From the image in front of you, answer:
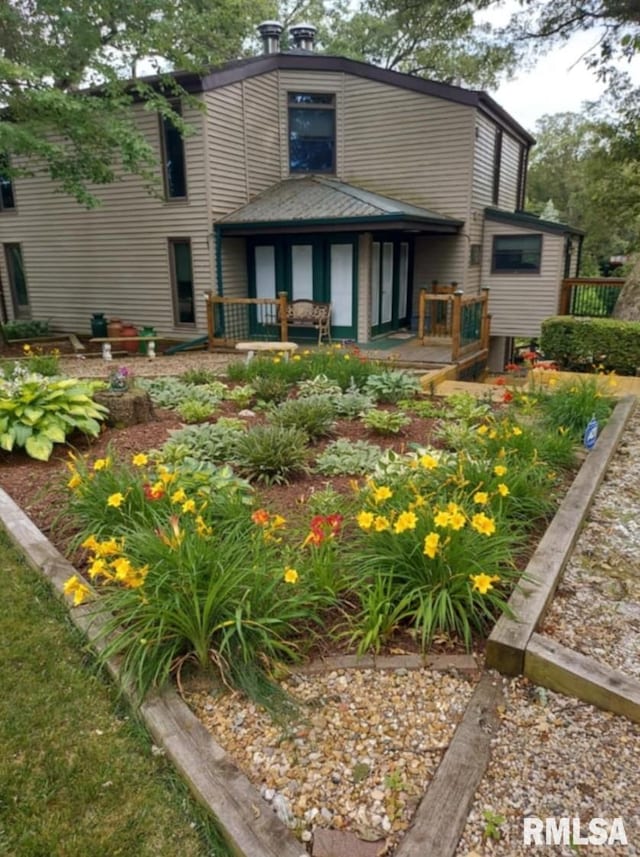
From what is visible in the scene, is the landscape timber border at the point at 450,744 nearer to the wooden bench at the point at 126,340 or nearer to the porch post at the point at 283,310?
the porch post at the point at 283,310

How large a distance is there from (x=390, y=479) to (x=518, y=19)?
13.4 meters

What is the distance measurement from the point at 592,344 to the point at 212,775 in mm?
9120

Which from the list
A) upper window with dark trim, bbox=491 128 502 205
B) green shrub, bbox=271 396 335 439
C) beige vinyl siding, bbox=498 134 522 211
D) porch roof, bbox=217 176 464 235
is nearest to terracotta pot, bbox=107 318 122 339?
porch roof, bbox=217 176 464 235

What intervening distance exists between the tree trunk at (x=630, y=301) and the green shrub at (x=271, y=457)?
8987 mm

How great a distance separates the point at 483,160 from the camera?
41.7 ft

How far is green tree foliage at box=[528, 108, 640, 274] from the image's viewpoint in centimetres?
1622

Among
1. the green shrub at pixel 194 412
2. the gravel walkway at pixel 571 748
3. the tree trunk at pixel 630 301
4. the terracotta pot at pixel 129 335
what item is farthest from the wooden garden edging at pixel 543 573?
the terracotta pot at pixel 129 335

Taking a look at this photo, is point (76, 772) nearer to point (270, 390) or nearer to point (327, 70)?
point (270, 390)

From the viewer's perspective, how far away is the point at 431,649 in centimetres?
249

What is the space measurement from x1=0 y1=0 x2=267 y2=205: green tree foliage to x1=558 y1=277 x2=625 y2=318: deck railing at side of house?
29.0 ft

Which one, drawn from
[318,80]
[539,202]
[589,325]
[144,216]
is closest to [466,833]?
[589,325]

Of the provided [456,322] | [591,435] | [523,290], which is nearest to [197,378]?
[456,322]

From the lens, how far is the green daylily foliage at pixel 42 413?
183 inches

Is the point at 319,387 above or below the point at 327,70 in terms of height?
below
